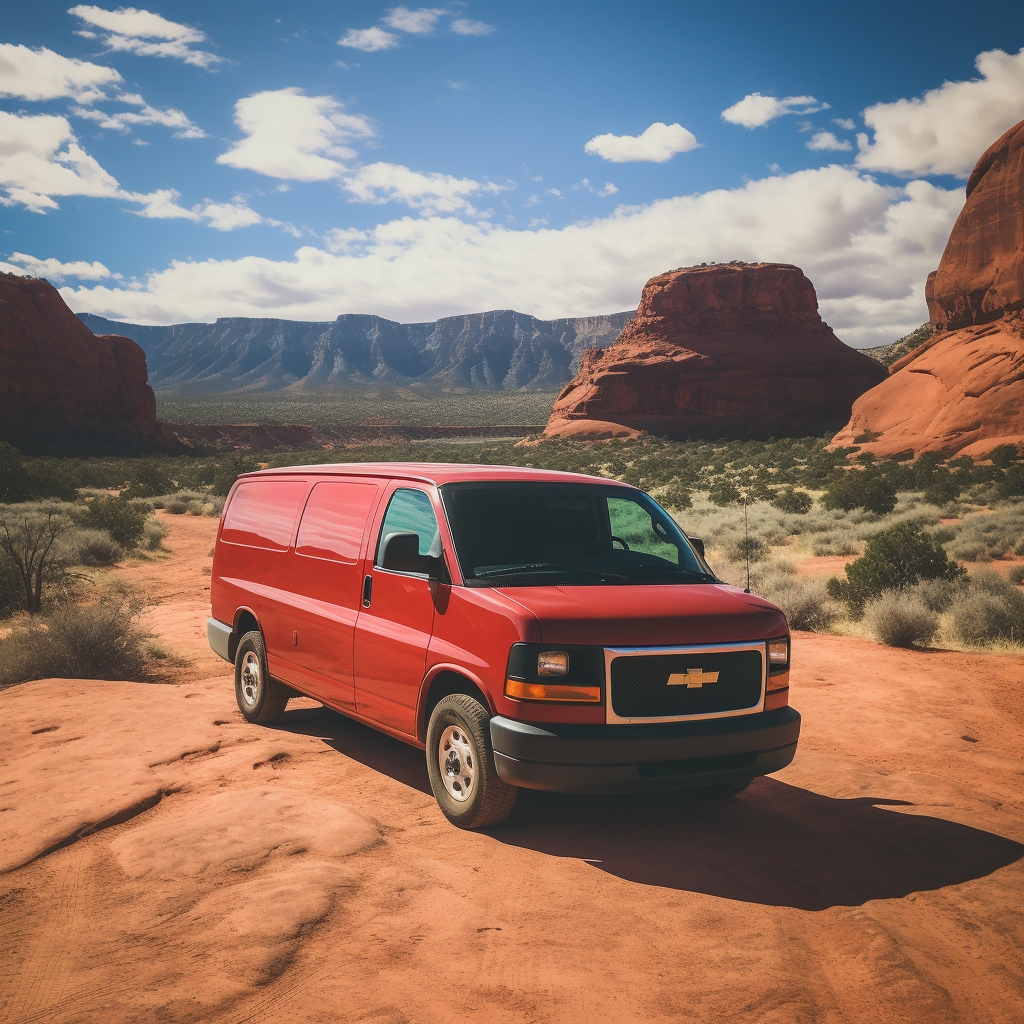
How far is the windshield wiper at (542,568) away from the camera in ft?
14.9

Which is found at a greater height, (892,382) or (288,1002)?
(892,382)

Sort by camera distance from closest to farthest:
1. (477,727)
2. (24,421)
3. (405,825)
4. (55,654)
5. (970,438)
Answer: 1. (477,727)
2. (405,825)
3. (55,654)
4. (970,438)
5. (24,421)

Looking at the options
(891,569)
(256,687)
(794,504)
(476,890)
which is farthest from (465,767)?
(794,504)

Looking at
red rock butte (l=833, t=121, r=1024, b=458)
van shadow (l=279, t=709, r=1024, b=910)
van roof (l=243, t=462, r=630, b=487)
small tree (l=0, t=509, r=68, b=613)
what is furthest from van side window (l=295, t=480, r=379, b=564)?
red rock butte (l=833, t=121, r=1024, b=458)

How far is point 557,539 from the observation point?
5.14 meters

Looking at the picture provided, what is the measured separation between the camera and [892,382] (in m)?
45.0

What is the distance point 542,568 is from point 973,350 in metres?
42.4

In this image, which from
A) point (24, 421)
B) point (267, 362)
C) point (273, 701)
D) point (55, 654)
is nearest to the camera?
point (273, 701)

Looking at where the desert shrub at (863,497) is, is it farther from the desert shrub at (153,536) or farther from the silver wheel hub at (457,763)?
the silver wheel hub at (457,763)

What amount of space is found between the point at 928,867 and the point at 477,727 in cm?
244

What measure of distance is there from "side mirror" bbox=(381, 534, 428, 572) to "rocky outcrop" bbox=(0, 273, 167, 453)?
56760 mm

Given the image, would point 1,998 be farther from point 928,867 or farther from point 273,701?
point 928,867

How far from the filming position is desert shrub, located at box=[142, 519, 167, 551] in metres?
18.5

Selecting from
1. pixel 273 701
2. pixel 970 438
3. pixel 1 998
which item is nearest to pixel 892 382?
pixel 970 438
